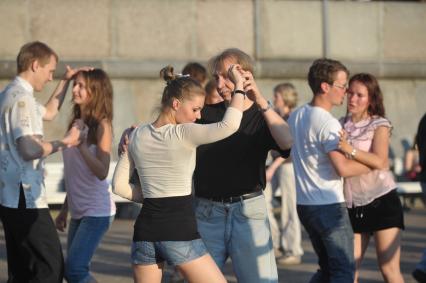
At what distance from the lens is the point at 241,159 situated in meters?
6.16

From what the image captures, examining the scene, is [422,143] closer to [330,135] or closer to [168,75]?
[330,135]

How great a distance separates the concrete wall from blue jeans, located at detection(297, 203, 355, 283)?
26.9 feet

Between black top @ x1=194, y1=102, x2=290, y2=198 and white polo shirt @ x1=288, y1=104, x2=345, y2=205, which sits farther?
white polo shirt @ x1=288, y1=104, x2=345, y2=205

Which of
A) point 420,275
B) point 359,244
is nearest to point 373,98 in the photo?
point 359,244

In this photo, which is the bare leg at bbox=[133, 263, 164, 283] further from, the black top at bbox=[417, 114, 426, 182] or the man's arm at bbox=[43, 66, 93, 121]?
the black top at bbox=[417, 114, 426, 182]

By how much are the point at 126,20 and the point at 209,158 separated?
1001 cm

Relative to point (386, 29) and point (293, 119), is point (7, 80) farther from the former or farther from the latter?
point (293, 119)

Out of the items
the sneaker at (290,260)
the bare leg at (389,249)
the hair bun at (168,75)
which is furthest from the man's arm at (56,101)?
the sneaker at (290,260)

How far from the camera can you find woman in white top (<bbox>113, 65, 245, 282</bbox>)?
549 cm

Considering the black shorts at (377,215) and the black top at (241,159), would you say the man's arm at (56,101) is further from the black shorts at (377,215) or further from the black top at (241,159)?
the black shorts at (377,215)

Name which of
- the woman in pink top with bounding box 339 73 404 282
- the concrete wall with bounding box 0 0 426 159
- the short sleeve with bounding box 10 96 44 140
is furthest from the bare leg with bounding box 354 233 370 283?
the concrete wall with bounding box 0 0 426 159

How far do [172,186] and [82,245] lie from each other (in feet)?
5.58

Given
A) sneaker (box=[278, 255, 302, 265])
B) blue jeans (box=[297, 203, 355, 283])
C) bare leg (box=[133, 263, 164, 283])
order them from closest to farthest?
bare leg (box=[133, 263, 164, 283]) → blue jeans (box=[297, 203, 355, 283]) → sneaker (box=[278, 255, 302, 265])

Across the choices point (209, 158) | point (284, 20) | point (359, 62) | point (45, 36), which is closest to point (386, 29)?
point (359, 62)
